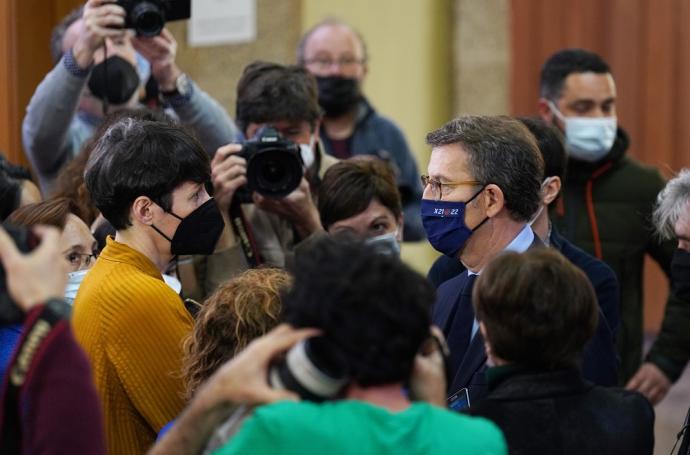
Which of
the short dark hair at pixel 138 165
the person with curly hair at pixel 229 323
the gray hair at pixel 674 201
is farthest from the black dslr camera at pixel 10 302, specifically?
the gray hair at pixel 674 201

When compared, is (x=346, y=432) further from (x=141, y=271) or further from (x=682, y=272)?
(x=682, y=272)

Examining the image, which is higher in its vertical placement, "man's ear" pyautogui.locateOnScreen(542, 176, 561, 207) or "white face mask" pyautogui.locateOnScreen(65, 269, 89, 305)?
"man's ear" pyautogui.locateOnScreen(542, 176, 561, 207)

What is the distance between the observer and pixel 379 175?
381 centimetres

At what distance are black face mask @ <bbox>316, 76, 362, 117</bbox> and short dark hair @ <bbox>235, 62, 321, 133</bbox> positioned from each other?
2.62 feet

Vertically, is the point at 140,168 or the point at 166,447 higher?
the point at 140,168

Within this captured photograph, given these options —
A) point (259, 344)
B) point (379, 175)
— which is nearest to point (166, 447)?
point (259, 344)

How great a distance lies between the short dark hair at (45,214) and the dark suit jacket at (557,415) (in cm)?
137

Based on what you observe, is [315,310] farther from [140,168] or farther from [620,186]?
[620,186]

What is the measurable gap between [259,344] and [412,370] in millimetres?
256

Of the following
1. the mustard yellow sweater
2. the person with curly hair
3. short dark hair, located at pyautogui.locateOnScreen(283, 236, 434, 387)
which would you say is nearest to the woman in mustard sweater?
A: the mustard yellow sweater

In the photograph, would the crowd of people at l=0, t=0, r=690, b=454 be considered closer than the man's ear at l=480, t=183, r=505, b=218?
Yes

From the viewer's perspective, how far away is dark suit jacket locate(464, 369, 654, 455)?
7.65ft

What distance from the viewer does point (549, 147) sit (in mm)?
3645

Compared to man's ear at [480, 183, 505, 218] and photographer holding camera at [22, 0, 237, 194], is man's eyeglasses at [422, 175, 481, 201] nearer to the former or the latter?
man's ear at [480, 183, 505, 218]
